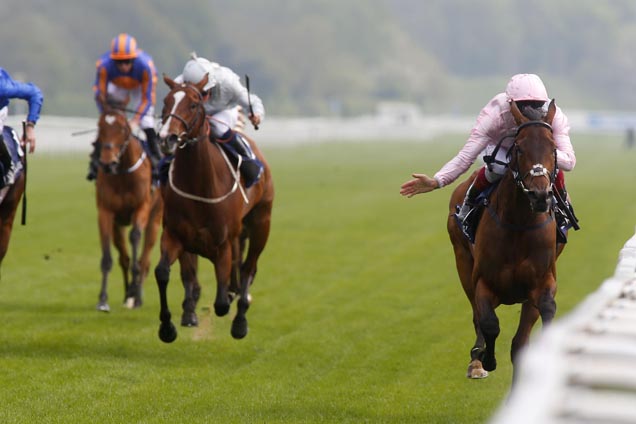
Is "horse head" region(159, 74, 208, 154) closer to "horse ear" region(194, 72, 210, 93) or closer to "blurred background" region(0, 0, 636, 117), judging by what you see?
"horse ear" region(194, 72, 210, 93)

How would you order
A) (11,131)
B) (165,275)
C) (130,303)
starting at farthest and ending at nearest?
(130,303)
(11,131)
(165,275)

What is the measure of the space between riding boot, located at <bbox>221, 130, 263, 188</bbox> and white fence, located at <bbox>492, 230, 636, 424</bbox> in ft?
19.3

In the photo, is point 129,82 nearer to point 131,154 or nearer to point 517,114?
Answer: point 131,154

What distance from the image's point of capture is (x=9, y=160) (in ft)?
33.4

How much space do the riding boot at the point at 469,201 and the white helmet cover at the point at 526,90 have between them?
687 millimetres

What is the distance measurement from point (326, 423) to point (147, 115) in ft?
18.6

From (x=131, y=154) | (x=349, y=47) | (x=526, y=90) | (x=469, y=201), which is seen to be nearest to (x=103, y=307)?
(x=131, y=154)

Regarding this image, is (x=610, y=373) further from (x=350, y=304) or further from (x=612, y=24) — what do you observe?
(x=612, y=24)

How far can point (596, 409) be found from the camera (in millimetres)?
3656

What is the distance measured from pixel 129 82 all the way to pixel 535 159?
21.5ft

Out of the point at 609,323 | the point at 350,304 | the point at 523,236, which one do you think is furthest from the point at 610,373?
the point at 350,304

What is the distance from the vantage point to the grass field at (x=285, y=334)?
26.5 feet

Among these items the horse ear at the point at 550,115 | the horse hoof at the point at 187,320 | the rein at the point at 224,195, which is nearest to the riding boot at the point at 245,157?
the rein at the point at 224,195

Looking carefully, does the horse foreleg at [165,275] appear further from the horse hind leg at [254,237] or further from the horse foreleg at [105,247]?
the horse foreleg at [105,247]
